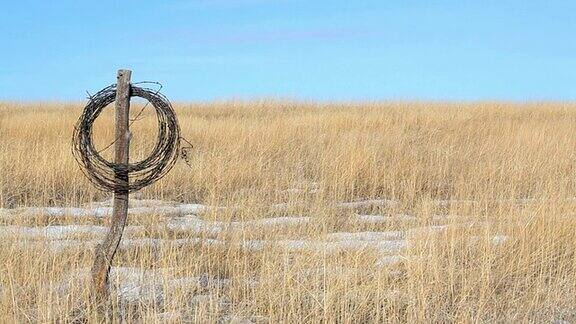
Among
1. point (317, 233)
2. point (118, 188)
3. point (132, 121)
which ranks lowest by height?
point (317, 233)

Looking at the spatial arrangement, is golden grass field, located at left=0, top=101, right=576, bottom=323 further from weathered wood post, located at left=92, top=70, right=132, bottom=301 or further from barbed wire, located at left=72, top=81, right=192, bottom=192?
barbed wire, located at left=72, top=81, right=192, bottom=192

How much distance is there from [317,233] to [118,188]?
2.64 metres

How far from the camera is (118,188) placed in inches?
165

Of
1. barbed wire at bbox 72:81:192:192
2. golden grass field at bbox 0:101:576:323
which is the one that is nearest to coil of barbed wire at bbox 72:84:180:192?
barbed wire at bbox 72:81:192:192

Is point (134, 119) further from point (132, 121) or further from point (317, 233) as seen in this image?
point (317, 233)

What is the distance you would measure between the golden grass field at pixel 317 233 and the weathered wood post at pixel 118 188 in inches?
6.2

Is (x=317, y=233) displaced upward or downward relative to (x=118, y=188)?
downward

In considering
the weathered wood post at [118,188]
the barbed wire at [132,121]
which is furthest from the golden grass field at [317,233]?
the barbed wire at [132,121]

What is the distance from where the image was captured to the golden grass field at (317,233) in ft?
14.3

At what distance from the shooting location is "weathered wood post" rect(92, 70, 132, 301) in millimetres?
4137

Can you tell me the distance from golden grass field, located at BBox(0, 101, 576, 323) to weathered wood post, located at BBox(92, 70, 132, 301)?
158mm

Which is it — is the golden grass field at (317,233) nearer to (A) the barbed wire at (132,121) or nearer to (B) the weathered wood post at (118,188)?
(B) the weathered wood post at (118,188)

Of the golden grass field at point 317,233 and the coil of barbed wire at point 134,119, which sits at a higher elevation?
the coil of barbed wire at point 134,119

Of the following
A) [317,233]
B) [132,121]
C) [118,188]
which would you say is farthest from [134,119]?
[317,233]
